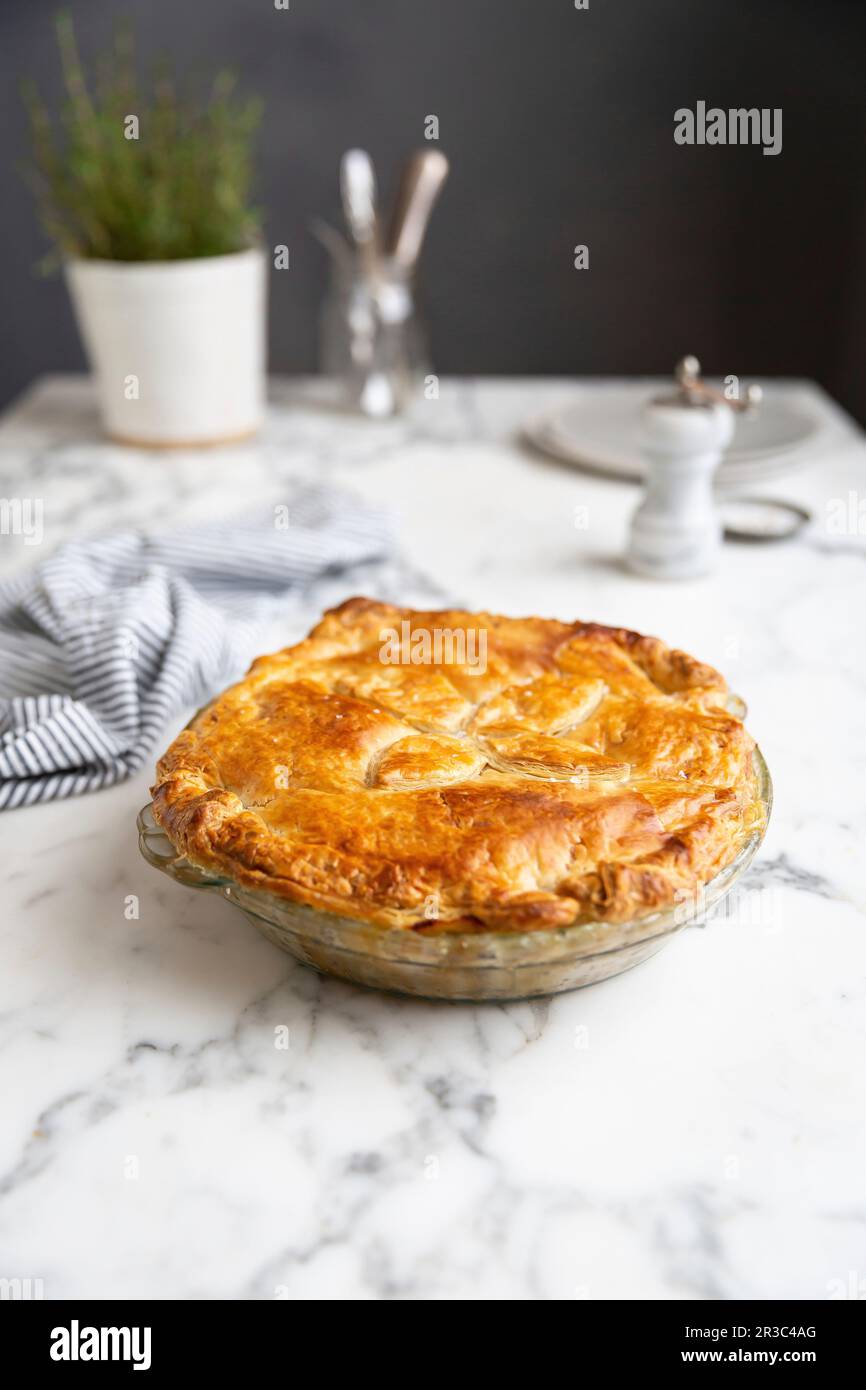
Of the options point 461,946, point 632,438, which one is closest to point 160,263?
point 632,438

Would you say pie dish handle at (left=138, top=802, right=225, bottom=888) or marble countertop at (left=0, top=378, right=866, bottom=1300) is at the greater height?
pie dish handle at (left=138, top=802, right=225, bottom=888)

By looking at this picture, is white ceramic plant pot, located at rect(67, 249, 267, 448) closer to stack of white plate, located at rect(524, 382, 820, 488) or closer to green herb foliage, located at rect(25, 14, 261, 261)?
green herb foliage, located at rect(25, 14, 261, 261)

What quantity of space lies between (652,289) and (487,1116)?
2.40 meters

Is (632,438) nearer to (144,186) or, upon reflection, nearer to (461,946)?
(144,186)

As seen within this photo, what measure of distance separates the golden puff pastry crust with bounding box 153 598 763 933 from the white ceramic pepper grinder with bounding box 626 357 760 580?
0.45 metres

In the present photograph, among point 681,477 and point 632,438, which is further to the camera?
point 632,438

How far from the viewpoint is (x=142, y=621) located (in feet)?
4.02

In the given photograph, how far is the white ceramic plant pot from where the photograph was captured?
187 cm

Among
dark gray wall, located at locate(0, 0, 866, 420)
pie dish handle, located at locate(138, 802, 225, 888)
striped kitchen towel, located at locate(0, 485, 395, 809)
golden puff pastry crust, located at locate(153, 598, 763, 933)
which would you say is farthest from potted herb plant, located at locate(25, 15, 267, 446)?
pie dish handle, located at locate(138, 802, 225, 888)

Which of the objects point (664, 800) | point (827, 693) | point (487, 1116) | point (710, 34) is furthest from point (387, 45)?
point (487, 1116)

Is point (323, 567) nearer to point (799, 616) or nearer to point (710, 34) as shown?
point (799, 616)

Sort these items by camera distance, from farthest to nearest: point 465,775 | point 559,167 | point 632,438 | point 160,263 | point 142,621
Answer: point 559,167 < point 632,438 < point 160,263 < point 142,621 < point 465,775

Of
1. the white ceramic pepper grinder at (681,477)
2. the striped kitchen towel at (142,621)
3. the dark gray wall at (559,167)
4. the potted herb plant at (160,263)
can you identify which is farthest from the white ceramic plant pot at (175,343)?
the dark gray wall at (559,167)

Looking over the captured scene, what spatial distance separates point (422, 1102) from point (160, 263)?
57.6 inches
